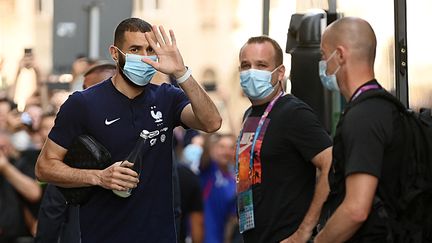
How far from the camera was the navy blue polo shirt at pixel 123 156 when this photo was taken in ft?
20.2

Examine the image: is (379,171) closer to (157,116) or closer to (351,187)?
(351,187)

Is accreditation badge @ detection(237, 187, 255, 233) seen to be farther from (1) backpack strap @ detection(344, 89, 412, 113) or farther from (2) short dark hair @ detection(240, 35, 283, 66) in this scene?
(1) backpack strap @ detection(344, 89, 412, 113)

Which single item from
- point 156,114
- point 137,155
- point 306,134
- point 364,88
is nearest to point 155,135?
point 156,114

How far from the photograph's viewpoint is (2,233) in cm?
965

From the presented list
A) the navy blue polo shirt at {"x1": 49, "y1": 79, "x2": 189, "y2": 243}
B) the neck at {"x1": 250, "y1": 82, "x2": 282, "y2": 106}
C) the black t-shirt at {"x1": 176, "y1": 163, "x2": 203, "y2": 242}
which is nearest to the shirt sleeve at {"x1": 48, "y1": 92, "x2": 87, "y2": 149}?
the navy blue polo shirt at {"x1": 49, "y1": 79, "x2": 189, "y2": 243}

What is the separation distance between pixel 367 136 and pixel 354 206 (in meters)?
0.30

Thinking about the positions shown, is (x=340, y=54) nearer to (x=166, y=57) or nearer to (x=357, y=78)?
(x=357, y=78)

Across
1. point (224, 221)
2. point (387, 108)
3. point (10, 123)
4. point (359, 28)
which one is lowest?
point (224, 221)

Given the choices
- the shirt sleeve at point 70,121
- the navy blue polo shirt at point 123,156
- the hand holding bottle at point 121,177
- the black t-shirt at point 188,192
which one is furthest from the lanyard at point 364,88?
the black t-shirt at point 188,192

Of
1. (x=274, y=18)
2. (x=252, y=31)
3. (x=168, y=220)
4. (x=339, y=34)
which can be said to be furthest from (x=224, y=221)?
(x=252, y=31)

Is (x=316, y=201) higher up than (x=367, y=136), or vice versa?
(x=367, y=136)

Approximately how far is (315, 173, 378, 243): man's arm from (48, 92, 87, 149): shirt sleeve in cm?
174

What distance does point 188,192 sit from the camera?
435 inches

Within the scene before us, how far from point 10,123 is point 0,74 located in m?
4.45
